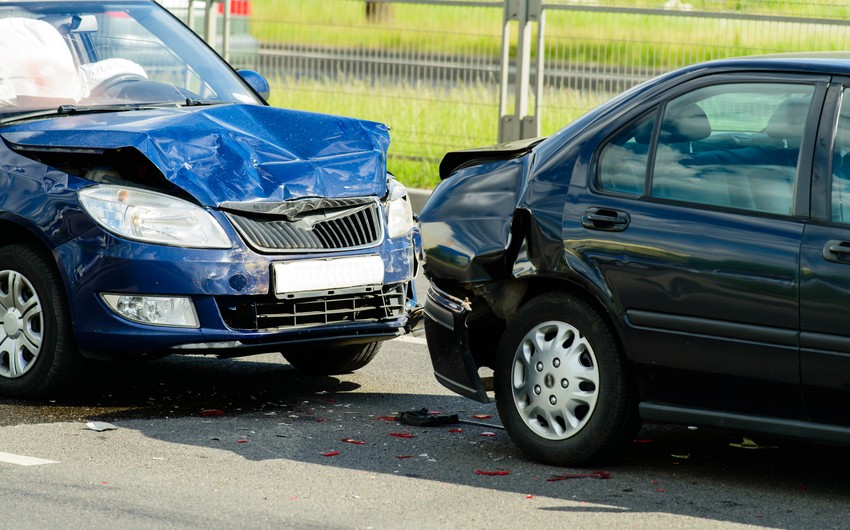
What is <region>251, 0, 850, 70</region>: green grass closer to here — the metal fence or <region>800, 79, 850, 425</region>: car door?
the metal fence

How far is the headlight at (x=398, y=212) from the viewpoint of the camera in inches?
278

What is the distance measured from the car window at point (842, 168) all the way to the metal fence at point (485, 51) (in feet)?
21.9

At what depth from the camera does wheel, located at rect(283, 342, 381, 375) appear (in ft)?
24.6

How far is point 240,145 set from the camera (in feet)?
22.1

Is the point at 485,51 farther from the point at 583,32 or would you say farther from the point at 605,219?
the point at 605,219

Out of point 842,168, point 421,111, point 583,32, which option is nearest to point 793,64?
point 842,168

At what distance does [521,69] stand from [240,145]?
6303 millimetres

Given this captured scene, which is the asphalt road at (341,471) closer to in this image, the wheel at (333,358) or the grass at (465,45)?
the wheel at (333,358)

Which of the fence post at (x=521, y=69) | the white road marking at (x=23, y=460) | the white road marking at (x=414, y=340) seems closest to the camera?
the white road marking at (x=23, y=460)

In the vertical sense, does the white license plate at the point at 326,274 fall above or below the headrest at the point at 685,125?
below

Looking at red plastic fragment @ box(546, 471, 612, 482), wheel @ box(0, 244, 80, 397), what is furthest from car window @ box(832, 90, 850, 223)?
wheel @ box(0, 244, 80, 397)

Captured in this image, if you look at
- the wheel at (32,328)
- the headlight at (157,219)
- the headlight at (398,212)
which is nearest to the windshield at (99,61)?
the wheel at (32,328)

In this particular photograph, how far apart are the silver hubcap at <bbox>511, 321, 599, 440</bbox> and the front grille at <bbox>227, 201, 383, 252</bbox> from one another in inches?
50.9

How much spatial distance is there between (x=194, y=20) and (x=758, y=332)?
34.5 feet
